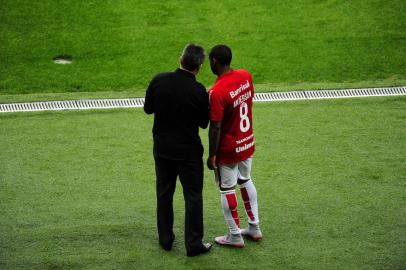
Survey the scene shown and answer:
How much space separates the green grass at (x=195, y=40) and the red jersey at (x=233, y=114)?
10.3 feet

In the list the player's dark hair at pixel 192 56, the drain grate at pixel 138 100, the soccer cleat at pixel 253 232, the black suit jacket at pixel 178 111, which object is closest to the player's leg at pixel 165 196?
the black suit jacket at pixel 178 111

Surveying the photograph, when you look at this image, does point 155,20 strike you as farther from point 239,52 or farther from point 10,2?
point 10,2

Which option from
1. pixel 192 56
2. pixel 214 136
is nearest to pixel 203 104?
pixel 214 136

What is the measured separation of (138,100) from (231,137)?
3.05m

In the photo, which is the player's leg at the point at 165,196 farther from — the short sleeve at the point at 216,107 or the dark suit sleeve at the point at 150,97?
the short sleeve at the point at 216,107

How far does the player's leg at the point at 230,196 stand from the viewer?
471 cm

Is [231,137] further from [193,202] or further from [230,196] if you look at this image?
[193,202]

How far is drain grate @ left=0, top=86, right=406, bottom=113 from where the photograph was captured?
7324mm

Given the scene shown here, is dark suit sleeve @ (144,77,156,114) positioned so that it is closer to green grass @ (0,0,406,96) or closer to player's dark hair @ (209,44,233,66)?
player's dark hair @ (209,44,233,66)

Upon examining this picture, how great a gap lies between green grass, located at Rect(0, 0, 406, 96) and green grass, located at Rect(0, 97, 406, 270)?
0.68 metres

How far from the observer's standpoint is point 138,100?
296 inches

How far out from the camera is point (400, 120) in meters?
7.07

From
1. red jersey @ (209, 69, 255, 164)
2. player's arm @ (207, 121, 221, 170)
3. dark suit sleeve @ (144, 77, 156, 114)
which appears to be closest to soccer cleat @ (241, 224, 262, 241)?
red jersey @ (209, 69, 255, 164)

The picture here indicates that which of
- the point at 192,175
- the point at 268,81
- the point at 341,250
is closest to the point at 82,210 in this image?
the point at 192,175
